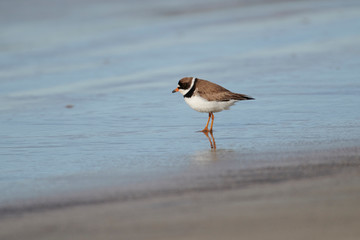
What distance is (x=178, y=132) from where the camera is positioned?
21.4 feet

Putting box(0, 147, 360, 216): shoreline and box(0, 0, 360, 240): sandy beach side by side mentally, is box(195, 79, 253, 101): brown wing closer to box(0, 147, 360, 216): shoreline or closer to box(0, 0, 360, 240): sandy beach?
box(0, 0, 360, 240): sandy beach

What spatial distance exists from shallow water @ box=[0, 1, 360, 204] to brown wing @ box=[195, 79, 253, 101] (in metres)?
0.25

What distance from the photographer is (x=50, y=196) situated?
14.2 feet

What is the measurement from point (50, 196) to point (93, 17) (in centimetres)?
1222

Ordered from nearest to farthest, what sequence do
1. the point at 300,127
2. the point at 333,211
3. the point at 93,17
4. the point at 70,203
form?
the point at 333,211
the point at 70,203
the point at 300,127
the point at 93,17

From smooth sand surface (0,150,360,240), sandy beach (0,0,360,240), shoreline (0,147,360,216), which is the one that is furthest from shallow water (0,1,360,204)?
smooth sand surface (0,150,360,240)

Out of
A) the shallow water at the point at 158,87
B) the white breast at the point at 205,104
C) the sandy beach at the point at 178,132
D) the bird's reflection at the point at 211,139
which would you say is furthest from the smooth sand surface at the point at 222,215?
the white breast at the point at 205,104

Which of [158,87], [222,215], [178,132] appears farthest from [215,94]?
[222,215]

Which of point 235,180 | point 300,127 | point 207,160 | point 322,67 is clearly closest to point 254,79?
point 322,67

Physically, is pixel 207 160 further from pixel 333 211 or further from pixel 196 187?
pixel 333 211

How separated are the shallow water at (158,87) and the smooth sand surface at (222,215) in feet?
1.81

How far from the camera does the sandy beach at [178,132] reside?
12.4ft

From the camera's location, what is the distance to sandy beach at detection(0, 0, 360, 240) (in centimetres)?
377

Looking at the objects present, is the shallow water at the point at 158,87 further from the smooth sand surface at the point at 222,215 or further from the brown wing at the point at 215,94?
the smooth sand surface at the point at 222,215
